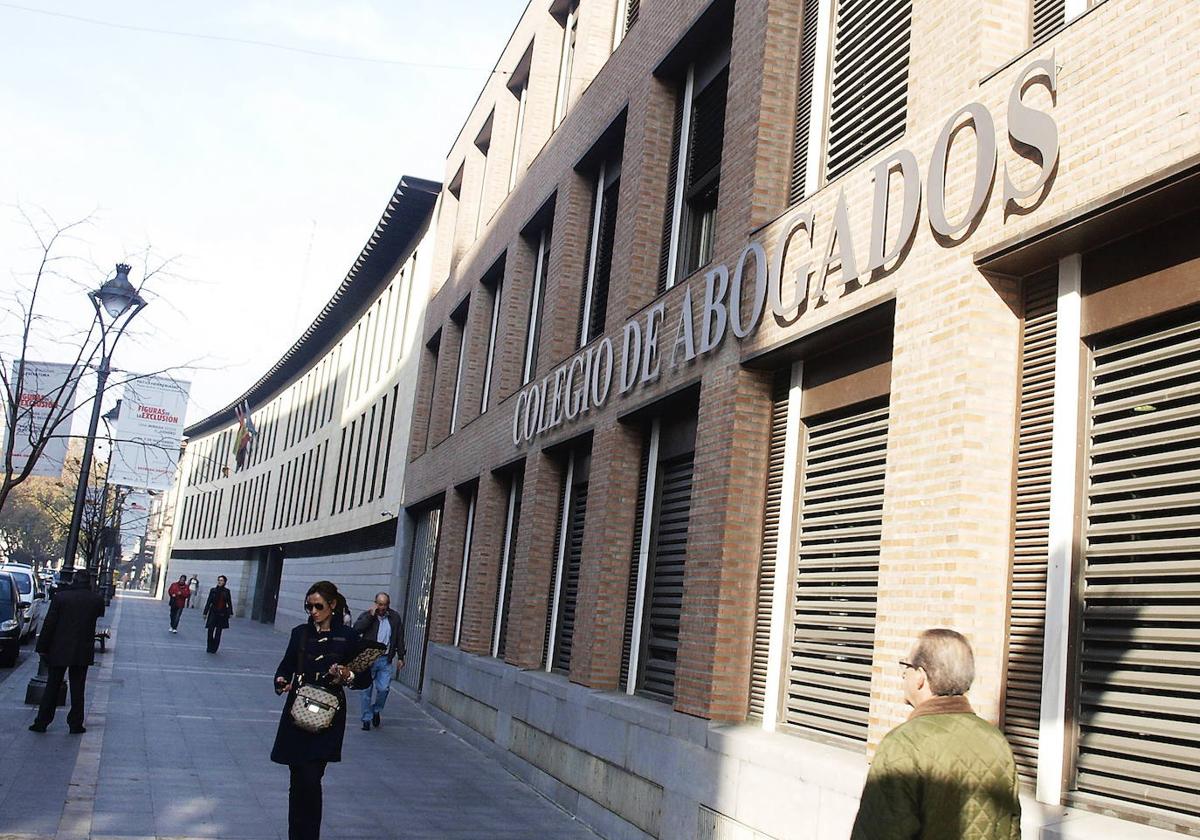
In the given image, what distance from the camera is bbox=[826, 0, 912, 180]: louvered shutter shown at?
7.54m

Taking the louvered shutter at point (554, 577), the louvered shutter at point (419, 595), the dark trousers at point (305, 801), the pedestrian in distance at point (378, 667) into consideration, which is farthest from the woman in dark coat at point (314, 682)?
the louvered shutter at point (419, 595)

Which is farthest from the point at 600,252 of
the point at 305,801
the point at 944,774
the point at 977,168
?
the point at 944,774

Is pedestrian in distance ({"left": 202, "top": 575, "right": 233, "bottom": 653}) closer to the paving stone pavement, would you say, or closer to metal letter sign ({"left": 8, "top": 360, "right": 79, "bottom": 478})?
metal letter sign ({"left": 8, "top": 360, "right": 79, "bottom": 478})

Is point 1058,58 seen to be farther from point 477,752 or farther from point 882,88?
point 477,752

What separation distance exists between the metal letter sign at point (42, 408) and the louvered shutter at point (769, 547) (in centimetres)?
746

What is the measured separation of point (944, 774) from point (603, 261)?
35.0 feet

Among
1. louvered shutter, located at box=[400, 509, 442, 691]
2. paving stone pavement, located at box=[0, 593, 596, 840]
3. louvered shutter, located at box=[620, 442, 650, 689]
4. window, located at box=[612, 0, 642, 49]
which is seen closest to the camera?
paving stone pavement, located at box=[0, 593, 596, 840]

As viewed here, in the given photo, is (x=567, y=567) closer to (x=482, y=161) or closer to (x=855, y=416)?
(x=855, y=416)

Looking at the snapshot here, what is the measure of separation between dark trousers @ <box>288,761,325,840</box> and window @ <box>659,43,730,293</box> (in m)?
6.08

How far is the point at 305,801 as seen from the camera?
6.42 meters

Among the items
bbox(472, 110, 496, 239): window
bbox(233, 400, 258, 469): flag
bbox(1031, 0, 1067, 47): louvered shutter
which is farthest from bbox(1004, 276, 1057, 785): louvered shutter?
bbox(233, 400, 258, 469): flag

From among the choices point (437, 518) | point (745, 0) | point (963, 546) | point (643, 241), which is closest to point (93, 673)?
point (437, 518)

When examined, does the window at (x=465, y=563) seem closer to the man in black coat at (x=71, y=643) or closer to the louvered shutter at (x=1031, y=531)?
the man in black coat at (x=71, y=643)

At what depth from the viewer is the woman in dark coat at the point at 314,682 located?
6.39 metres
